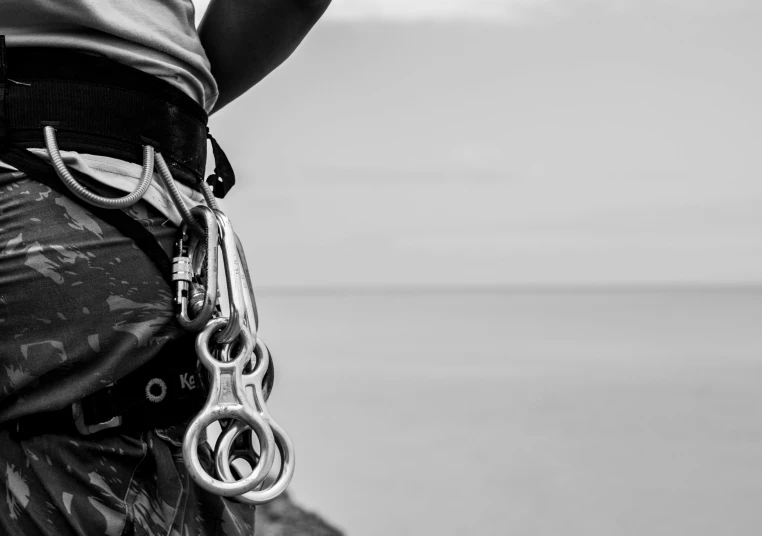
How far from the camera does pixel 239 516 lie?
1.46 meters

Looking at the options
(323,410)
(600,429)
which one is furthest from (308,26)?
(323,410)

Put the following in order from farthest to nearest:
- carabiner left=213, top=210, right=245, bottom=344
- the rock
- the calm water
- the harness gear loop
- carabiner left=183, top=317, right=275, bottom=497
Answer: the calm water, the rock, the harness gear loop, carabiner left=213, top=210, right=245, bottom=344, carabiner left=183, top=317, right=275, bottom=497

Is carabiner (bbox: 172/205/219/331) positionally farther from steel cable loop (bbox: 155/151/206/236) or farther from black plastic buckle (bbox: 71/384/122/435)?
black plastic buckle (bbox: 71/384/122/435)

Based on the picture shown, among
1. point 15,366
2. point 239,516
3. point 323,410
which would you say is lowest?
point 323,410

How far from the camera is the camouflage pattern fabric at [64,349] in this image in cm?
126

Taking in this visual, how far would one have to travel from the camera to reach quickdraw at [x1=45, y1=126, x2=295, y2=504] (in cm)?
125

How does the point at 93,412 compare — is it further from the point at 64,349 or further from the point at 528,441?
the point at 528,441

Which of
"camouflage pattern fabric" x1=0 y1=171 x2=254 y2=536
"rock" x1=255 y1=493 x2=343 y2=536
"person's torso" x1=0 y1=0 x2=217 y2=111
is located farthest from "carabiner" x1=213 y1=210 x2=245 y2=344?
"rock" x1=255 y1=493 x2=343 y2=536

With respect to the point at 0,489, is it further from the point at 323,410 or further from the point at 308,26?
the point at 323,410

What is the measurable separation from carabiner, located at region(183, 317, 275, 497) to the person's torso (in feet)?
1.31

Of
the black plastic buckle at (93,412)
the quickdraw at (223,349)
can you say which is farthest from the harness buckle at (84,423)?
the quickdraw at (223,349)

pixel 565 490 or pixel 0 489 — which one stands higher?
pixel 0 489

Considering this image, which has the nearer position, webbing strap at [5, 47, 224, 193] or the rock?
webbing strap at [5, 47, 224, 193]

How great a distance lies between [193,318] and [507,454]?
27.8 feet
